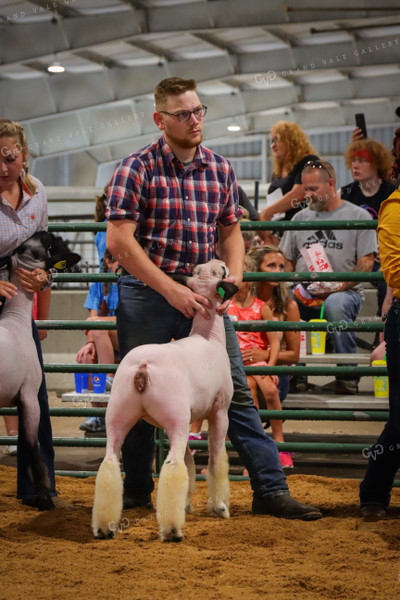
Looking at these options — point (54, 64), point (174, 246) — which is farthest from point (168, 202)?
point (54, 64)

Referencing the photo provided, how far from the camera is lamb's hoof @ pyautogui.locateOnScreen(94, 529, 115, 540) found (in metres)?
3.63

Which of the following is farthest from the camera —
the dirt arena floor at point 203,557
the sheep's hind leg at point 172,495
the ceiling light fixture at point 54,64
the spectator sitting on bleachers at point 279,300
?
the ceiling light fixture at point 54,64

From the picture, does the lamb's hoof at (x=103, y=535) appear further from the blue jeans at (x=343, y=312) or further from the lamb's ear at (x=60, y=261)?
the blue jeans at (x=343, y=312)

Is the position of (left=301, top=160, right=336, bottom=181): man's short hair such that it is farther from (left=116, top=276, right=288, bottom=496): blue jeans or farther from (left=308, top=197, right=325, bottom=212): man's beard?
(left=116, top=276, right=288, bottom=496): blue jeans

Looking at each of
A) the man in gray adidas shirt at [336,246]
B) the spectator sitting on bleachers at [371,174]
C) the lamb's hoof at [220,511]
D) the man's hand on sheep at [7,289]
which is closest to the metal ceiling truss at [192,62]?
the spectator sitting on bleachers at [371,174]

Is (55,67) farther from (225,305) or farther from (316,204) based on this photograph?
(225,305)

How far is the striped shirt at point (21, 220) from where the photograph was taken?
4.11 metres

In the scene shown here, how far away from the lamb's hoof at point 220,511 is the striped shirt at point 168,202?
1177 mm

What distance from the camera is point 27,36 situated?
46.4 ft

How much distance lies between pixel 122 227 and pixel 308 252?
9.02ft

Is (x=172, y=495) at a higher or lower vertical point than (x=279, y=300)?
lower

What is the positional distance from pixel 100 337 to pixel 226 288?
9.38 feet

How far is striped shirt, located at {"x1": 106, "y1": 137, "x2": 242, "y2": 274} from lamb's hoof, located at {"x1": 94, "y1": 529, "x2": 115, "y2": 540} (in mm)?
1255

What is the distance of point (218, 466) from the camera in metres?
3.99
